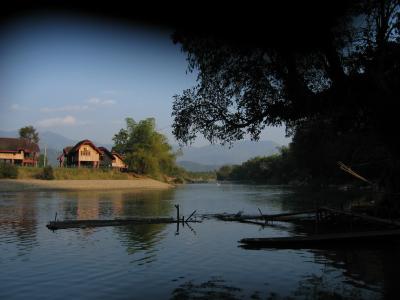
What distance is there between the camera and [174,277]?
17172 millimetres

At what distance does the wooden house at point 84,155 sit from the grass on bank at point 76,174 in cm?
824

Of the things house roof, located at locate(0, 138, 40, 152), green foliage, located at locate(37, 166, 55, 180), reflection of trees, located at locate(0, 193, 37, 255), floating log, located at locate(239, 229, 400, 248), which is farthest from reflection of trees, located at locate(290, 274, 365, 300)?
house roof, located at locate(0, 138, 40, 152)

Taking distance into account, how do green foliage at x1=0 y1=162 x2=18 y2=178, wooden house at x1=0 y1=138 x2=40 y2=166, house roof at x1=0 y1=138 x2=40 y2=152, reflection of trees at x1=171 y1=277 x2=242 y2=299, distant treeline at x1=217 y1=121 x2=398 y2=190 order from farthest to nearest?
wooden house at x1=0 y1=138 x2=40 y2=166 < house roof at x1=0 y1=138 x2=40 y2=152 < green foliage at x1=0 y1=162 x2=18 y2=178 < distant treeline at x1=217 y1=121 x2=398 y2=190 < reflection of trees at x1=171 y1=277 x2=242 y2=299

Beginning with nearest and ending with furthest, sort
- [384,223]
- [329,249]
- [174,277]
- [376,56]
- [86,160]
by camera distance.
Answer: [174,277]
[376,56]
[329,249]
[384,223]
[86,160]

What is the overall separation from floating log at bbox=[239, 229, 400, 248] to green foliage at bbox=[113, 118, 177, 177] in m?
108

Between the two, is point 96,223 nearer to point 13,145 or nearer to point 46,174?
point 46,174

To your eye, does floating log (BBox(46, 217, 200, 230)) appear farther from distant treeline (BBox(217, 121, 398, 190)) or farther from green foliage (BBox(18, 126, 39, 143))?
green foliage (BBox(18, 126, 39, 143))

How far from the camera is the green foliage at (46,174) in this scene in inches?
3775

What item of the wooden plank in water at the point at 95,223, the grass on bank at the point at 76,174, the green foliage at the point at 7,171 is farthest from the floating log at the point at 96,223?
the grass on bank at the point at 76,174

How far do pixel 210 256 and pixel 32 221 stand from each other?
65.9 ft

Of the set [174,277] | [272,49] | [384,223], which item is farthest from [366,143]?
[174,277]

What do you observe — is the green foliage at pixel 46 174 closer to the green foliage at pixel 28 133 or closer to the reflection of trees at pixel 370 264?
the green foliage at pixel 28 133

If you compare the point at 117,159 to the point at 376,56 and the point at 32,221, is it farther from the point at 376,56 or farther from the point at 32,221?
the point at 376,56

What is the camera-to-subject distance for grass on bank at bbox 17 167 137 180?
95.0m
